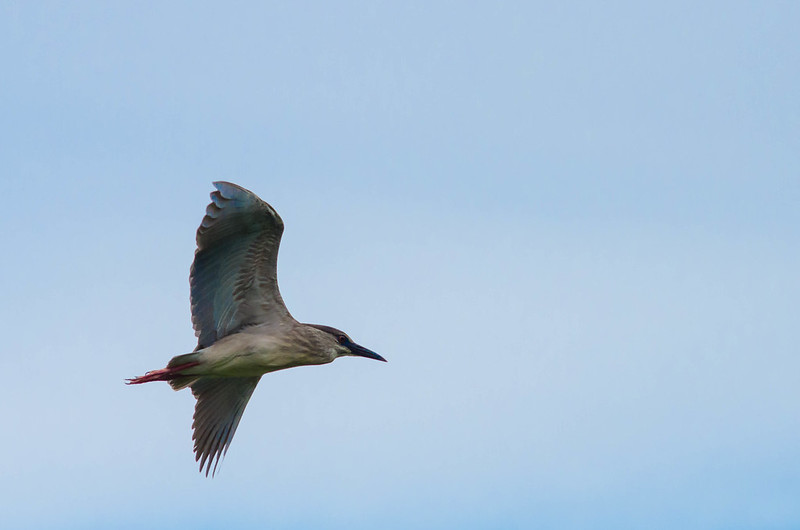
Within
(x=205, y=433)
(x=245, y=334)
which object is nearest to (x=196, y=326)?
(x=245, y=334)

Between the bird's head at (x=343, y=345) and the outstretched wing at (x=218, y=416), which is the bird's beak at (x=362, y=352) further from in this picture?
the outstretched wing at (x=218, y=416)

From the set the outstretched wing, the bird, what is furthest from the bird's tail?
the outstretched wing

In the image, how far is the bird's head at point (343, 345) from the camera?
1830 cm

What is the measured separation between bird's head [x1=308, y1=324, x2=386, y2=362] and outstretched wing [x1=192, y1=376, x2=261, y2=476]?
4.95 feet

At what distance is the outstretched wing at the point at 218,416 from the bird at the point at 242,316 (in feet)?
1.43

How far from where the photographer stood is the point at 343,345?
18.5 m

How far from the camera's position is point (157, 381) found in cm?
1756

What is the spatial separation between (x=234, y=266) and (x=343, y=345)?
7.30 feet

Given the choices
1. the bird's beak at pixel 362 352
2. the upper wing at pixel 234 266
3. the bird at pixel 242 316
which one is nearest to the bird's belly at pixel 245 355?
the bird at pixel 242 316

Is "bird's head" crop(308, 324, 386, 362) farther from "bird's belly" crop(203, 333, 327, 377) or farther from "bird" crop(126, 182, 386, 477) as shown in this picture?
"bird's belly" crop(203, 333, 327, 377)

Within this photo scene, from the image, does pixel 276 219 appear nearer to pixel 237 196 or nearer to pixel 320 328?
pixel 237 196

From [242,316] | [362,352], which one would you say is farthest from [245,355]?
[362,352]

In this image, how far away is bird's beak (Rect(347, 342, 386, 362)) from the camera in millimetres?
18634

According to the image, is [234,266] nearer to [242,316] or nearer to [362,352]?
[242,316]
